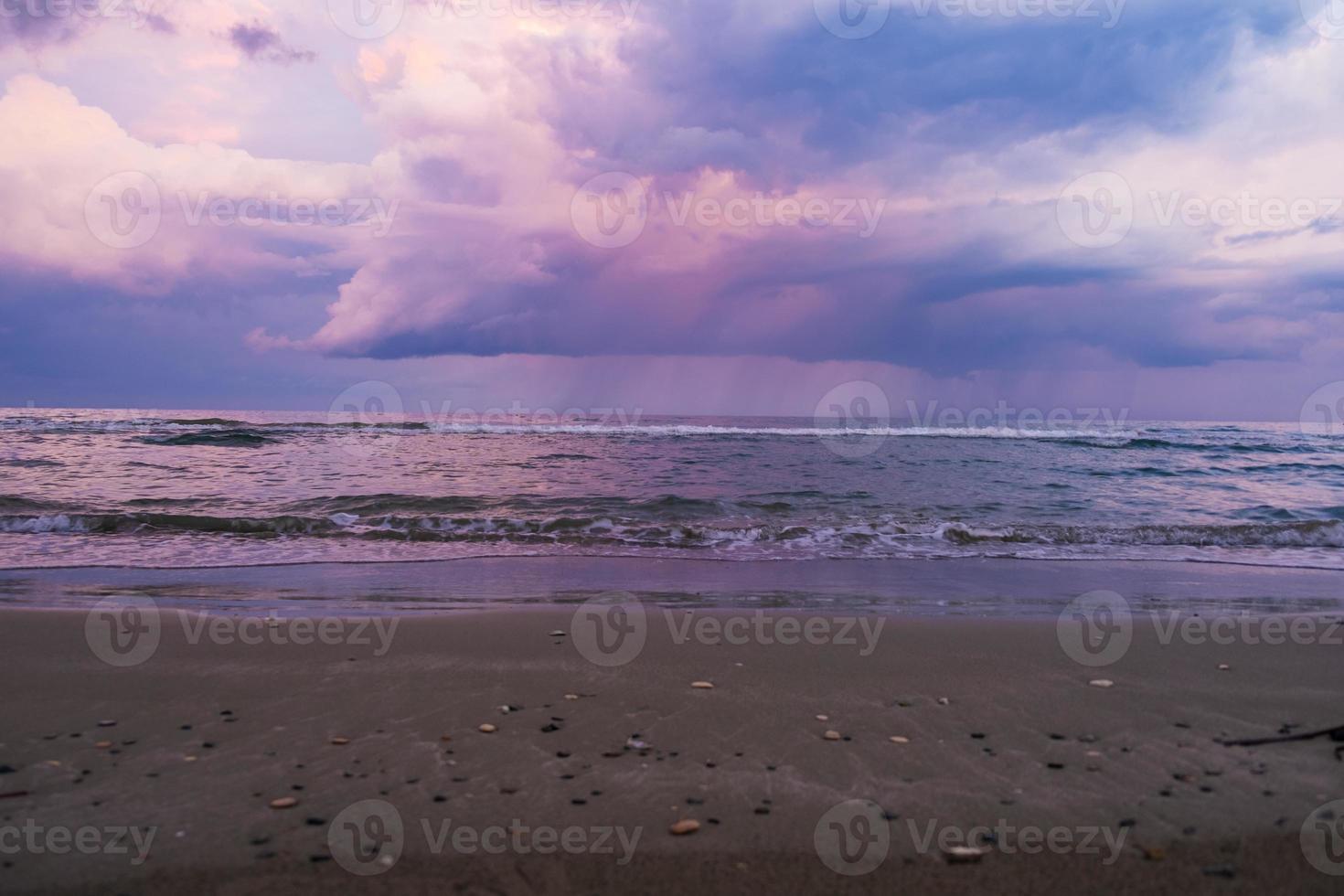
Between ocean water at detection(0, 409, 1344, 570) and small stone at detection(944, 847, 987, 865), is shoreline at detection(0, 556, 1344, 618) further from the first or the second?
small stone at detection(944, 847, 987, 865)

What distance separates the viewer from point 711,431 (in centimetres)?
4619

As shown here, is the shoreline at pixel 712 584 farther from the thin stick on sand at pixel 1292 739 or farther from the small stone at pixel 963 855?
the small stone at pixel 963 855

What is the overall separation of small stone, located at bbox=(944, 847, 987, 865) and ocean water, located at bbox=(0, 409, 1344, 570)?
7.71 meters

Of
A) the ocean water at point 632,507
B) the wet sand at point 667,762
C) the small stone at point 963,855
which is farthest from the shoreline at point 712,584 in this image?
the small stone at point 963,855

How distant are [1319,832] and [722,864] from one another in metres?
2.32

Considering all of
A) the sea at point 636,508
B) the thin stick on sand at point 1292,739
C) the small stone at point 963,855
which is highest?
the sea at point 636,508

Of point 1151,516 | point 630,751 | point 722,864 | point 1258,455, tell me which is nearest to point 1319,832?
point 722,864

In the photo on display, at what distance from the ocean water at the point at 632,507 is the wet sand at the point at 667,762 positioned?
210 inches

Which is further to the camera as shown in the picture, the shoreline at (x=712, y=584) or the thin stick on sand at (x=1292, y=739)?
the shoreline at (x=712, y=584)

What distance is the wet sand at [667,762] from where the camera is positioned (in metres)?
2.65

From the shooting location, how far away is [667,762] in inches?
139

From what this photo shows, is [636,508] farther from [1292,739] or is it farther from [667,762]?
[1292,739]

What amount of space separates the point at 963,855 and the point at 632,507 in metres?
11.9

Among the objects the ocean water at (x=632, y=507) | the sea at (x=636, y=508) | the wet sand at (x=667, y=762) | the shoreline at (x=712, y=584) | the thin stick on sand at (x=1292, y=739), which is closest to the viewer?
the wet sand at (x=667, y=762)
